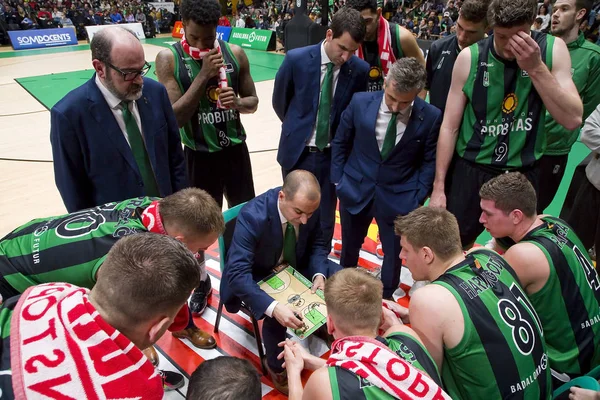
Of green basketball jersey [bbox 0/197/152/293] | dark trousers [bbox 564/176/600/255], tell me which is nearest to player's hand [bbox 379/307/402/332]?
green basketball jersey [bbox 0/197/152/293]

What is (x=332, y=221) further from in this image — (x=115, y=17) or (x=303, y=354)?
(x=115, y=17)

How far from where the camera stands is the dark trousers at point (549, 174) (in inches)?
139

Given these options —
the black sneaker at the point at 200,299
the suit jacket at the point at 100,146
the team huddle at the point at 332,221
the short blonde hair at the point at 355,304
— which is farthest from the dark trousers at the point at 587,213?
the suit jacket at the point at 100,146

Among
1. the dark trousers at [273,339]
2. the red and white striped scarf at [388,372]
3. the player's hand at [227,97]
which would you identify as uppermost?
the player's hand at [227,97]

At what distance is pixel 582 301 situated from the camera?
204 cm

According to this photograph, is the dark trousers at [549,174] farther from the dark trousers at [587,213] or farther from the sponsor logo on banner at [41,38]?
the sponsor logo on banner at [41,38]

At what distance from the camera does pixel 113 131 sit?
2.46 metres

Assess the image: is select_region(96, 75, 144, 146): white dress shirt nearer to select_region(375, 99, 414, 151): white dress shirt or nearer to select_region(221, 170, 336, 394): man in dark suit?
select_region(221, 170, 336, 394): man in dark suit

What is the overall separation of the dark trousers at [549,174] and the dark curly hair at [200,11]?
277 centimetres

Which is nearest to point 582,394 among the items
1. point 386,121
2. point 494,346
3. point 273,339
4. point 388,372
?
point 494,346

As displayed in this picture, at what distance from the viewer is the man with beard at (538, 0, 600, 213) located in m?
3.41

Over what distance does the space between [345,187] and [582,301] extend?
1637 mm

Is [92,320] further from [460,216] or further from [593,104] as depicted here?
[593,104]

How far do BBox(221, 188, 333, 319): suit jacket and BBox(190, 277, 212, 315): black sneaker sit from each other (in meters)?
0.58
